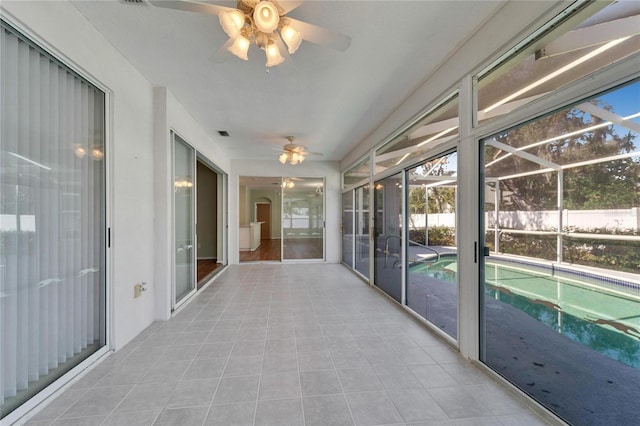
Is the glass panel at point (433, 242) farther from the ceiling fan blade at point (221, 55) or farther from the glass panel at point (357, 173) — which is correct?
the ceiling fan blade at point (221, 55)

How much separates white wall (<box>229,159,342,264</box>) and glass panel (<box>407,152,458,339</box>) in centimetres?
327

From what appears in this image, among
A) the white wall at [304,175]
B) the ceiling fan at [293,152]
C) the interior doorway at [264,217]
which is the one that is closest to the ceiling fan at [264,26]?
the ceiling fan at [293,152]

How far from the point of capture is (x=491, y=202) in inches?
81.9

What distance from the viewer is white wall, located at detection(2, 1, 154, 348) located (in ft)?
5.79

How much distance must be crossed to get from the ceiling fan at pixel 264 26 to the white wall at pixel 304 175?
472 cm

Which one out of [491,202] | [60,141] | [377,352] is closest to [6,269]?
[60,141]

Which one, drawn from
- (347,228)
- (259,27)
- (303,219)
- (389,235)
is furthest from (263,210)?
(259,27)

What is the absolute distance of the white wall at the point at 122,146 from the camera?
5.79 ft

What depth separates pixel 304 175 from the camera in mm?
6730

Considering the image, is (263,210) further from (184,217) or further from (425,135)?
(425,135)

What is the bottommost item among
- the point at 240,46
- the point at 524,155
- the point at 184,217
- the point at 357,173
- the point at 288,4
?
the point at 184,217

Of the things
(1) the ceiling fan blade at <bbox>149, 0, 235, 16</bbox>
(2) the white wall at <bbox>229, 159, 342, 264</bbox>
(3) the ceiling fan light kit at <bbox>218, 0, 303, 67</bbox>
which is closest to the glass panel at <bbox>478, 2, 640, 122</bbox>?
(3) the ceiling fan light kit at <bbox>218, 0, 303, 67</bbox>

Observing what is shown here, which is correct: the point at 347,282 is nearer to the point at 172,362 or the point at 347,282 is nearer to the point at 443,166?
the point at 443,166

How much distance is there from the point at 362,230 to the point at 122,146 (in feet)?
14.1
